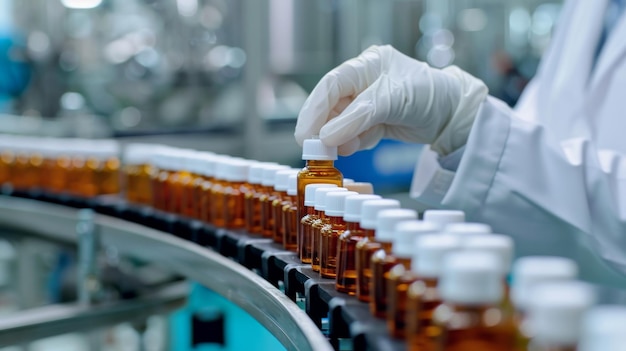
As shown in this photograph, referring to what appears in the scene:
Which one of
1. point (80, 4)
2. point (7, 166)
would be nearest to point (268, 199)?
point (7, 166)

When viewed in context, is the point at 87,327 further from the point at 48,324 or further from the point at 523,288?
the point at 523,288

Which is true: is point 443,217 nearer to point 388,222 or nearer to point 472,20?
point 388,222

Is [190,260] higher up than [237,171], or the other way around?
[237,171]

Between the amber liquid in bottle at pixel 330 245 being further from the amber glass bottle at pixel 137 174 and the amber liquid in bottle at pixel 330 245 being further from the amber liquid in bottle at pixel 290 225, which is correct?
the amber glass bottle at pixel 137 174

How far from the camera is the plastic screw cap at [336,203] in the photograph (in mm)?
974

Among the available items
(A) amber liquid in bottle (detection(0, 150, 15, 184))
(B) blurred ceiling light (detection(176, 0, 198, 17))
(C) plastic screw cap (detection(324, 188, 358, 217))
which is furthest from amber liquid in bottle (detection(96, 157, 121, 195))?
(B) blurred ceiling light (detection(176, 0, 198, 17))

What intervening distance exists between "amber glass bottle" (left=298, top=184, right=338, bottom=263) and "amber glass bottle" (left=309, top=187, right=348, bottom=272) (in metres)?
0.01

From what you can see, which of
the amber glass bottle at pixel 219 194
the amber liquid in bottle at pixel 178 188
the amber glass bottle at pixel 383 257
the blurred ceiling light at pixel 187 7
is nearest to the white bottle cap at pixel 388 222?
the amber glass bottle at pixel 383 257

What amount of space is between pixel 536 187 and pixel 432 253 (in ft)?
2.60

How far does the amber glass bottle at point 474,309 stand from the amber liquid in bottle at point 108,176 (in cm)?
158

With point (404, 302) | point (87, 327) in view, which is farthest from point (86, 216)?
point (404, 302)

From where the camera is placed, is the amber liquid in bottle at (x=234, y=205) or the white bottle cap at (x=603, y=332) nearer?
the white bottle cap at (x=603, y=332)

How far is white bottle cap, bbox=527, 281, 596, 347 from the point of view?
1.72 feet

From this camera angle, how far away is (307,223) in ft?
3.59
